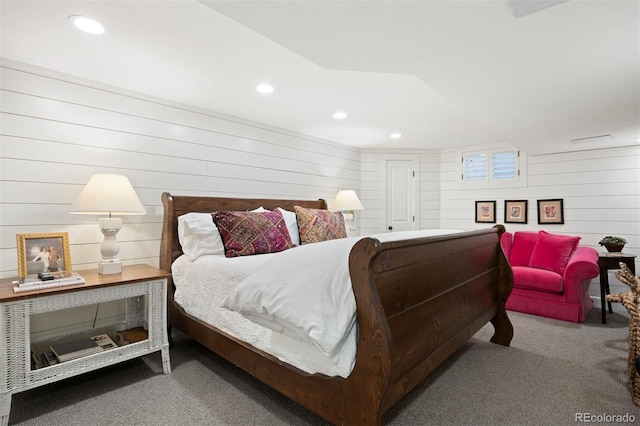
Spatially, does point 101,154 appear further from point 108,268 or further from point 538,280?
point 538,280

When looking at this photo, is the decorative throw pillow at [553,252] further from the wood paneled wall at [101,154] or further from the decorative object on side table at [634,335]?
the wood paneled wall at [101,154]

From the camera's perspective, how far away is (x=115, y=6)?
67.9 inches

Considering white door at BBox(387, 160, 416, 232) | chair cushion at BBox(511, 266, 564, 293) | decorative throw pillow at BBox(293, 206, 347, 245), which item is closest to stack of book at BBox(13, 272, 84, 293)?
decorative throw pillow at BBox(293, 206, 347, 245)

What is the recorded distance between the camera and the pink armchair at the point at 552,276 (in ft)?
10.9

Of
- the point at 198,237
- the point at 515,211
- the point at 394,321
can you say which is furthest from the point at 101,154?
the point at 515,211

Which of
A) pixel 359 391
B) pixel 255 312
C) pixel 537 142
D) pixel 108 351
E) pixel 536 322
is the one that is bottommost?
pixel 536 322

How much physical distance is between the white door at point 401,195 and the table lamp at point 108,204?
400 centimetres

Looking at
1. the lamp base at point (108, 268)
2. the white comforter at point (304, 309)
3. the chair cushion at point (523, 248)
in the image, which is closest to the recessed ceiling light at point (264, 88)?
the white comforter at point (304, 309)

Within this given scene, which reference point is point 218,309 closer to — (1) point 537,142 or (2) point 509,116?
(2) point 509,116

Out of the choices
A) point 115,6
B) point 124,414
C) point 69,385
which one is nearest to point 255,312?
point 124,414

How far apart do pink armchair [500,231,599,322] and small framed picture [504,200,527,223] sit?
0.69 m

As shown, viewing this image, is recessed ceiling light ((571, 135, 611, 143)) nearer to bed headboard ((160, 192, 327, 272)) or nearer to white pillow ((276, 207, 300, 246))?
white pillow ((276, 207, 300, 246))

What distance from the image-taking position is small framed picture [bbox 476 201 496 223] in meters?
5.05

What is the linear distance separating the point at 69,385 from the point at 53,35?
2248mm
